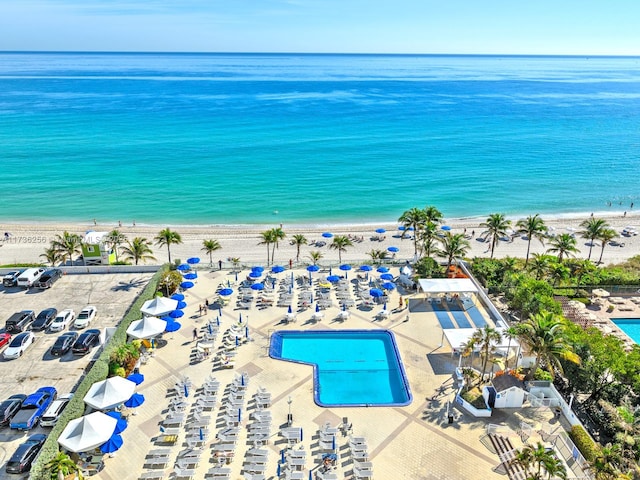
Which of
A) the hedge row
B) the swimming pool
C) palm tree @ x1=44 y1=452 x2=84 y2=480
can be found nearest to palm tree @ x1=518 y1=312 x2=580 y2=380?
the swimming pool

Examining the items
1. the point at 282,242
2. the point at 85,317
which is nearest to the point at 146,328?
the point at 85,317

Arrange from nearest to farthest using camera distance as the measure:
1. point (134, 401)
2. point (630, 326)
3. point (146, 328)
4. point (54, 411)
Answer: point (54, 411)
point (134, 401)
point (146, 328)
point (630, 326)

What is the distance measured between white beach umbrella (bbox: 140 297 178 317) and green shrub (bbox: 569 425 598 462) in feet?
75.9

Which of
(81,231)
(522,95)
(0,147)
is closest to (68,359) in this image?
(81,231)

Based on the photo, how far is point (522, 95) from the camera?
18300cm

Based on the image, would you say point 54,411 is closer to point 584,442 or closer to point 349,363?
point 349,363

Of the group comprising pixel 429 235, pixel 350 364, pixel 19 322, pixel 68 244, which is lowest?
pixel 350 364

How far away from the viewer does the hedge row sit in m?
18.0

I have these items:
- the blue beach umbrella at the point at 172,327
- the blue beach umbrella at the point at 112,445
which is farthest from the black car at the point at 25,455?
the blue beach umbrella at the point at 172,327

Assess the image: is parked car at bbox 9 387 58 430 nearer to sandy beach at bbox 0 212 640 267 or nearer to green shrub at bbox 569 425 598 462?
sandy beach at bbox 0 212 640 267

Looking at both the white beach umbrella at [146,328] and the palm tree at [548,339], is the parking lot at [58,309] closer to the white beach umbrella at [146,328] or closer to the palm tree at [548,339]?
the white beach umbrella at [146,328]

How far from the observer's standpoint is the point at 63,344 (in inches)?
1037

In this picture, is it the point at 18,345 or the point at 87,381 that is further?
the point at 18,345

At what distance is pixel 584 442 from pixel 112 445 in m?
20.4
